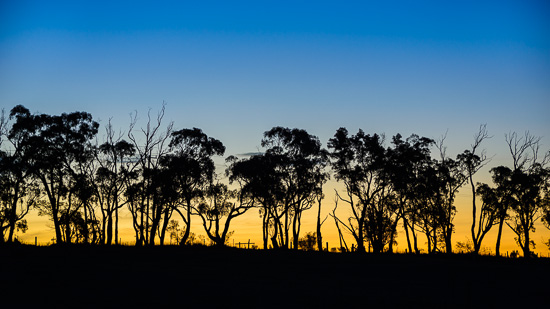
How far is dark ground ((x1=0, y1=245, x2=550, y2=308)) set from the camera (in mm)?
18359

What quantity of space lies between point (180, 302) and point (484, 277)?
18138 millimetres

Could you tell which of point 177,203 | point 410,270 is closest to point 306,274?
point 410,270

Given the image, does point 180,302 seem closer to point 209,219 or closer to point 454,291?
point 454,291

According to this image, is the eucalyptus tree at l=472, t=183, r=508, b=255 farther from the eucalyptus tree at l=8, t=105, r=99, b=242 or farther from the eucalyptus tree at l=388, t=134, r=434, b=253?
the eucalyptus tree at l=8, t=105, r=99, b=242

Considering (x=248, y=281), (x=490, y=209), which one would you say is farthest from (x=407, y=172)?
(x=248, y=281)

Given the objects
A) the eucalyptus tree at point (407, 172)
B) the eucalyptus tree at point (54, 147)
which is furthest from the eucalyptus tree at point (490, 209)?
the eucalyptus tree at point (54, 147)

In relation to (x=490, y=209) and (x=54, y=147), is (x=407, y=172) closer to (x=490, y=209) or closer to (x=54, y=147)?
(x=490, y=209)

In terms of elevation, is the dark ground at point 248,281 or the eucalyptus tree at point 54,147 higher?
the eucalyptus tree at point 54,147

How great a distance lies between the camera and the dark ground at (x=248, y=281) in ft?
60.2

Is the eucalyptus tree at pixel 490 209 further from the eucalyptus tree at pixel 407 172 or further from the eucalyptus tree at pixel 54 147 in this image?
the eucalyptus tree at pixel 54 147

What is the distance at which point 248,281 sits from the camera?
24.1m

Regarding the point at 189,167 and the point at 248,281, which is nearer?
the point at 248,281

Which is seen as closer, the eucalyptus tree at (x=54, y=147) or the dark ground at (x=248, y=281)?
the dark ground at (x=248, y=281)

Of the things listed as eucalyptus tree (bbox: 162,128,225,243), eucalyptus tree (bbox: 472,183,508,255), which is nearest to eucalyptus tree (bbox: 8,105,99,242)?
eucalyptus tree (bbox: 162,128,225,243)
